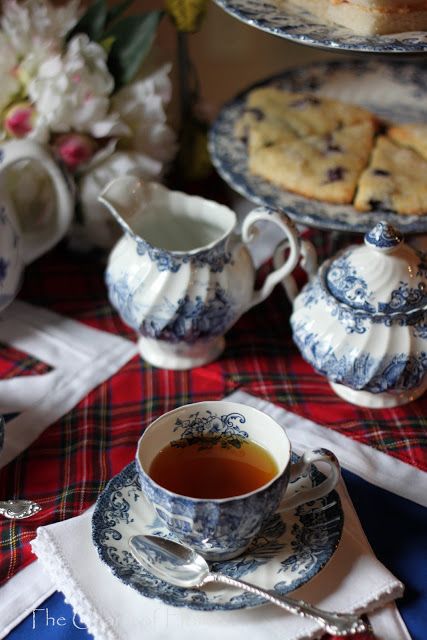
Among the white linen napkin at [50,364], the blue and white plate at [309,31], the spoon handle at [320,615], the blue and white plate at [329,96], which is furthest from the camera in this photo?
the blue and white plate at [329,96]

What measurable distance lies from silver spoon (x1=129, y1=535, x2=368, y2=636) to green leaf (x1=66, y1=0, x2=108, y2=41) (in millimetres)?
684

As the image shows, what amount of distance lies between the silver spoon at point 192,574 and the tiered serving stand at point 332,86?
1.39 feet

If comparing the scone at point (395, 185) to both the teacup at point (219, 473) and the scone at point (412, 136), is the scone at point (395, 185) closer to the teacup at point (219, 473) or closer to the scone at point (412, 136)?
the scone at point (412, 136)

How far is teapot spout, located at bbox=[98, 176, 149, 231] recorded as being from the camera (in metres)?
0.88

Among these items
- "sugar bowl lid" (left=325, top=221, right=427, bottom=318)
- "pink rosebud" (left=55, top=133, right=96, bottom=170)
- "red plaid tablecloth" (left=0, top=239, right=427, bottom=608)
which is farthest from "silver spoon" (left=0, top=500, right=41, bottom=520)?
"pink rosebud" (left=55, top=133, right=96, bottom=170)

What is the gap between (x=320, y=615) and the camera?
602mm

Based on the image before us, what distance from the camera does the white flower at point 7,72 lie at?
0.98m

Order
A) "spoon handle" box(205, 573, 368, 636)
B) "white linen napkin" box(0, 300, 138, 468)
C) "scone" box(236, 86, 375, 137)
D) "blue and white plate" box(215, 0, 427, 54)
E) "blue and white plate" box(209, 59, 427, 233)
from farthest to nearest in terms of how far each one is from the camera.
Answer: "scone" box(236, 86, 375, 137) < "blue and white plate" box(209, 59, 427, 233) < "white linen napkin" box(0, 300, 138, 468) < "blue and white plate" box(215, 0, 427, 54) < "spoon handle" box(205, 573, 368, 636)

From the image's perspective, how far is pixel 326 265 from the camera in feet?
2.81

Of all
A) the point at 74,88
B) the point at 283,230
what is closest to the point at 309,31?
the point at 283,230

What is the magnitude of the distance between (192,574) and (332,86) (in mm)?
795

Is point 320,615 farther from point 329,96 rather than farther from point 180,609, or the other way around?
point 329,96

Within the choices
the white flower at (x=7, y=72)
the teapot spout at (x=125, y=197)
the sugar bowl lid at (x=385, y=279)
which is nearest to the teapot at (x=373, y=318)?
the sugar bowl lid at (x=385, y=279)

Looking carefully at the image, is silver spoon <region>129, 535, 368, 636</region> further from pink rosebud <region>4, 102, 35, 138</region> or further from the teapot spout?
pink rosebud <region>4, 102, 35, 138</region>
